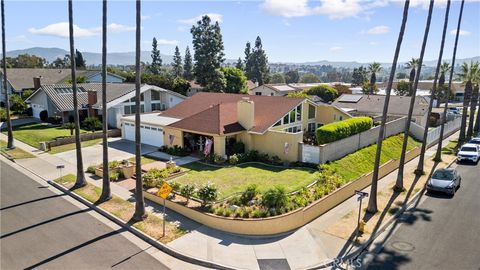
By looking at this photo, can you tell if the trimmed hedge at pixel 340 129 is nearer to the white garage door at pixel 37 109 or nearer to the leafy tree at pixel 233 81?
the leafy tree at pixel 233 81

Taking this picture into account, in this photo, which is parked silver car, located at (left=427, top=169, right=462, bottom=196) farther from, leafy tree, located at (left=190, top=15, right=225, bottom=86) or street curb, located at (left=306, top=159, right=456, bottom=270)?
leafy tree, located at (left=190, top=15, right=225, bottom=86)

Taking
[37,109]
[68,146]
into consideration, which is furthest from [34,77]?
[68,146]

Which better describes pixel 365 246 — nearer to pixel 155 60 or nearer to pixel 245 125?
pixel 245 125

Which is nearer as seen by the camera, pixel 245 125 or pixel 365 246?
pixel 365 246

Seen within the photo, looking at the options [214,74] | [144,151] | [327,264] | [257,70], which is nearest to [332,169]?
[327,264]

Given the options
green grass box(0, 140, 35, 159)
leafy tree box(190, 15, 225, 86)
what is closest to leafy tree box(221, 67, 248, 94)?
leafy tree box(190, 15, 225, 86)

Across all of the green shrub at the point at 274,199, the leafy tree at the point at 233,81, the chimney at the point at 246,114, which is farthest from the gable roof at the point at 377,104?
the green shrub at the point at 274,199
